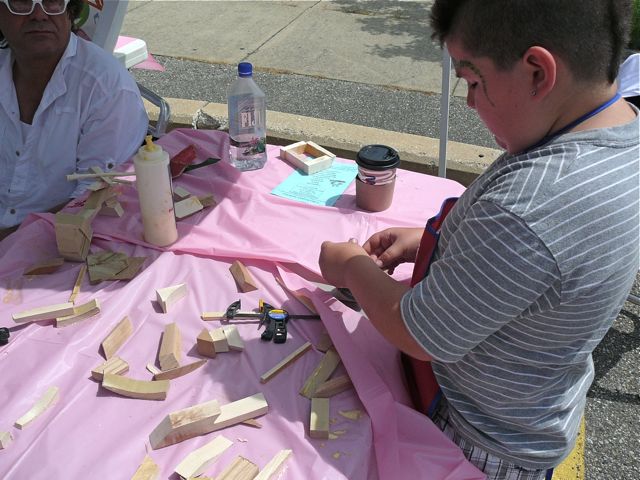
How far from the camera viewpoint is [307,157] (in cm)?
270

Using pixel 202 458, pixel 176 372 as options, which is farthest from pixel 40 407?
pixel 202 458

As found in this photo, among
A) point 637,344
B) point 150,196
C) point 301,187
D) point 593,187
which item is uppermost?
point 593,187

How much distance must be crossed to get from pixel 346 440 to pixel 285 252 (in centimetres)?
76

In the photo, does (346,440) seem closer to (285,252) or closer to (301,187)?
(285,252)

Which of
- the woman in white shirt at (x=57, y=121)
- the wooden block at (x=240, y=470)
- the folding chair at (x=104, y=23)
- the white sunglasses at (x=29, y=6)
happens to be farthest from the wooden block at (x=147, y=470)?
the folding chair at (x=104, y=23)

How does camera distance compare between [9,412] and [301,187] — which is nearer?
[9,412]

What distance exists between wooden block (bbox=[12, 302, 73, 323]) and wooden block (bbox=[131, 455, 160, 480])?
1.87 feet

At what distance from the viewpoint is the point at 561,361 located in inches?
48.1

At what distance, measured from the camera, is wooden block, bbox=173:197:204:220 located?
2197mm

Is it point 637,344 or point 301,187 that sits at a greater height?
point 301,187

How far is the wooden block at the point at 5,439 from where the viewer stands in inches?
51.7

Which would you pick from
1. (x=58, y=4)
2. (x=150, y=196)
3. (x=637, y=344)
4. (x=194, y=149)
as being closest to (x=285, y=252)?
(x=150, y=196)

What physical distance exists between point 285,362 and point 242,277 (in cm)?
40

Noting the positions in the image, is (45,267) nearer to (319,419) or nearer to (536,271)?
(319,419)
